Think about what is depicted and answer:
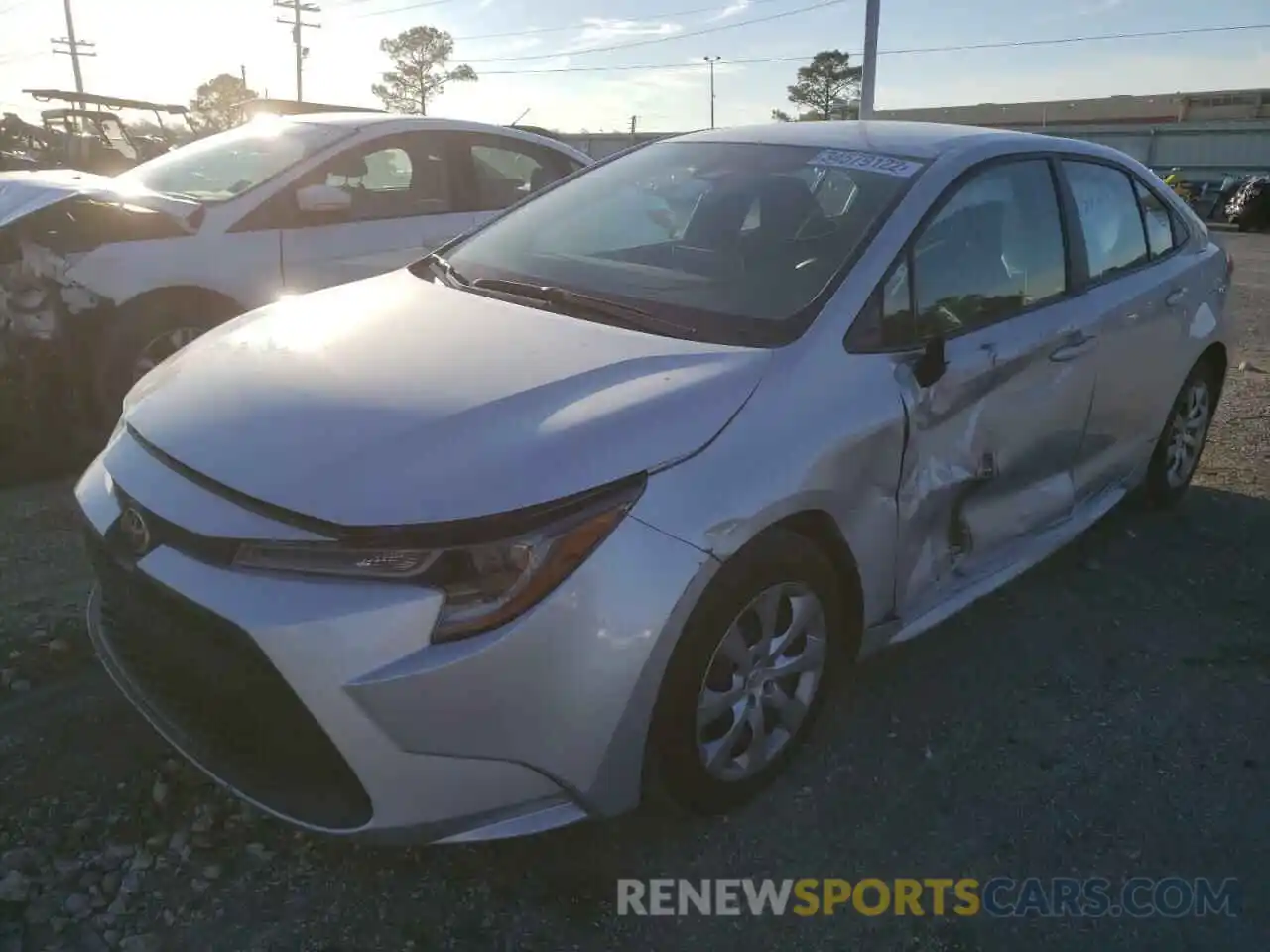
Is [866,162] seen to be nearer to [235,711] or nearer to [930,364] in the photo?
[930,364]

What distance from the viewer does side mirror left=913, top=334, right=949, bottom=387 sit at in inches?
110

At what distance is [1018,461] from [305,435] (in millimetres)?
2211

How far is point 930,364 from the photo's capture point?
9.22 feet

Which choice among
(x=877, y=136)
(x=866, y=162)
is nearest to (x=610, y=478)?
(x=866, y=162)

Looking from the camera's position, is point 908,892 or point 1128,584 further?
point 1128,584

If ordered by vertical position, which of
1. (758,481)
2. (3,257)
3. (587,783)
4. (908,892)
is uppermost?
(3,257)

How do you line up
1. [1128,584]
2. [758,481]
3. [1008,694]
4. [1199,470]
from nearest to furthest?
[758,481] → [1008,694] → [1128,584] → [1199,470]

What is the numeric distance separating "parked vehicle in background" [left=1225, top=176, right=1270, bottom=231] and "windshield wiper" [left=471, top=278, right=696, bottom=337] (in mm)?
26844

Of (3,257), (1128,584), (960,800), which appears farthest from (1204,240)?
(3,257)

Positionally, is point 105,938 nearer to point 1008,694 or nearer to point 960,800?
point 960,800

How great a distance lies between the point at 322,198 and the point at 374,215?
24.3 inches

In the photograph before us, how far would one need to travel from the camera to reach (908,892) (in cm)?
242

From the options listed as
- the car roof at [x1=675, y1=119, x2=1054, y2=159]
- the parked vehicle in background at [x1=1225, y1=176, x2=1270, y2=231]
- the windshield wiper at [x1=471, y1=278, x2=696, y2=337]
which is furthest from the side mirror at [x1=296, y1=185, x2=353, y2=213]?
the parked vehicle in background at [x1=1225, y1=176, x2=1270, y2=231]

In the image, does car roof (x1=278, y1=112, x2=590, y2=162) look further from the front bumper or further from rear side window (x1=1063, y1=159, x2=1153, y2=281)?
the front bumper
